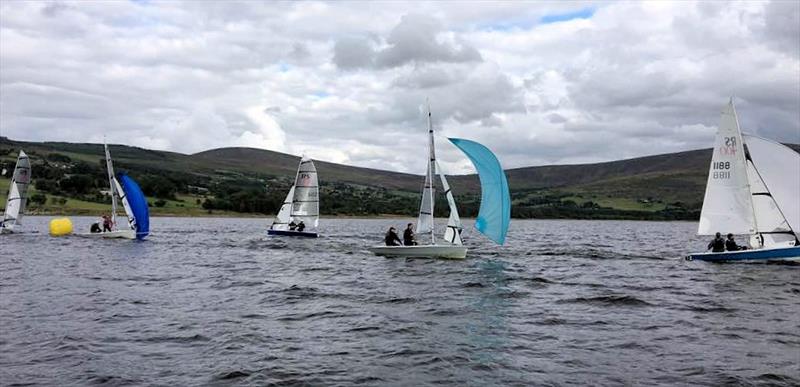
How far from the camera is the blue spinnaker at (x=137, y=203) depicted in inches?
1969

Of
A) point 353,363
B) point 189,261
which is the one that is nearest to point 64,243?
point 189,261

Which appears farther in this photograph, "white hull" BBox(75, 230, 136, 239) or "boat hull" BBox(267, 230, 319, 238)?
"boat hull" BBox(267, 230, 319, 238)

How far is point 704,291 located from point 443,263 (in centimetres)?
1353

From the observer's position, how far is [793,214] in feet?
120

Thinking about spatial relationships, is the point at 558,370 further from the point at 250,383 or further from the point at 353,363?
the point at 250,383

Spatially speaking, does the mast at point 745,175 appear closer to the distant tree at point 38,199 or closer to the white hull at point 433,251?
the white hull at point 433,251

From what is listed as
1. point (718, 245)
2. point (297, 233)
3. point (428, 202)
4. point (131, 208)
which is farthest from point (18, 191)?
point (718, 245)

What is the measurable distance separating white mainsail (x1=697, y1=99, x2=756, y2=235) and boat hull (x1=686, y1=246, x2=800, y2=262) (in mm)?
1513

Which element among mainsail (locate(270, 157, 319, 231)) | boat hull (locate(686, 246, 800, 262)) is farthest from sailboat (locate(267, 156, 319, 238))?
boat hull (locate(686, 246, 800, 262))

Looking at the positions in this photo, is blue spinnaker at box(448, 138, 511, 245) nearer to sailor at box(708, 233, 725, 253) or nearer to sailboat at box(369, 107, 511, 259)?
sailboat at box(369, 107, 511, 259)

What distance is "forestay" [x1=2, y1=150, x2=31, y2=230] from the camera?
55844 millimetres

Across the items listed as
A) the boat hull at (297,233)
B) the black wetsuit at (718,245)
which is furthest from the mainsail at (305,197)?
the black wetsuit at (718,245)

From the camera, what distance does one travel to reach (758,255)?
3512 cm

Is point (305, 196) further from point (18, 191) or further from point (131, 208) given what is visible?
point (18, 191)
